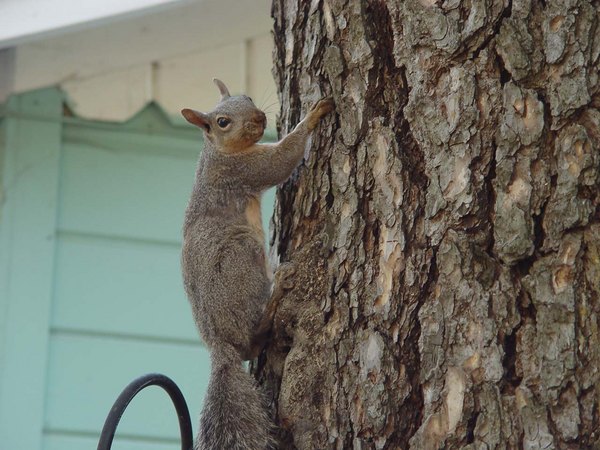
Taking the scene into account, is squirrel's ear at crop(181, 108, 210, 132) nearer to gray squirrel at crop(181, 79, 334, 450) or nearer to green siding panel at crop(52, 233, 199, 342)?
gray squirrel at crop(181, 79, 334, 450)

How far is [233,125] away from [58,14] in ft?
4.77

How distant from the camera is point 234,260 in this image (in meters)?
2.99

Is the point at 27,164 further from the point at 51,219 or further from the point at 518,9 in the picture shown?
the point at 518,9

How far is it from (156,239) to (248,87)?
834mm

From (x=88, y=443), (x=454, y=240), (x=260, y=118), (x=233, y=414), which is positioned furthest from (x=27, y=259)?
(x=454, y=240)

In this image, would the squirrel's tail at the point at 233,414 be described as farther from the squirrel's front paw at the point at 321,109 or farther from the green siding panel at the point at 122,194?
the green siding panel at the point at 122,194

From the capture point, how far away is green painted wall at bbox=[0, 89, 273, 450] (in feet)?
15.4

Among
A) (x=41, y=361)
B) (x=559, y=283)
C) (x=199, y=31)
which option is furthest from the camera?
(x=199, y=31)

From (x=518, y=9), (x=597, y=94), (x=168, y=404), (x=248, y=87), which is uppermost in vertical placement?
(x=248, y=87)

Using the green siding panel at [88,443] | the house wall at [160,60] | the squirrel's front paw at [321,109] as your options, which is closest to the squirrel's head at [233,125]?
the squirrel's front paw at [321,109]

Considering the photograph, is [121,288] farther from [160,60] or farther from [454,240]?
[454,240]

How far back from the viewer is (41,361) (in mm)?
4695

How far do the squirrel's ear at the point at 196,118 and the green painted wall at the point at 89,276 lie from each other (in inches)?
59.2

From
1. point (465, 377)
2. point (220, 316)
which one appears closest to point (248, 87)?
point (220, 316)
